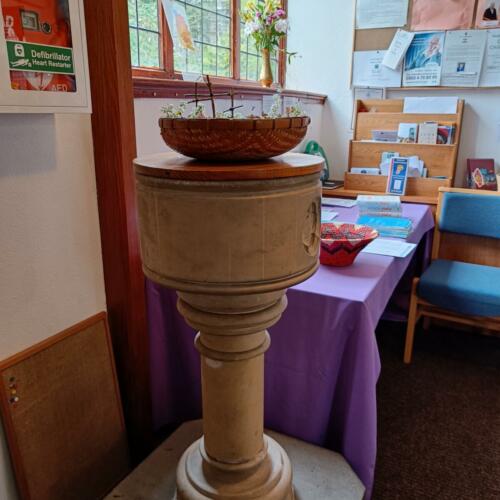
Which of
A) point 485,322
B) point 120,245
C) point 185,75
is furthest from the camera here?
point 485,322

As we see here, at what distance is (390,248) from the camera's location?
180 cm

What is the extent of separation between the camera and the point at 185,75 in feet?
6.91

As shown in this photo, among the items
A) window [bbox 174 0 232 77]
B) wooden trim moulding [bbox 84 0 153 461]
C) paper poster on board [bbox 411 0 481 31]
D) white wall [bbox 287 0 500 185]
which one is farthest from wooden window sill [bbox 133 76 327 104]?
paper poster on board [bbox 411 0 481 31]

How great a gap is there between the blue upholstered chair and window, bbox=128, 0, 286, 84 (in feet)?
4.46

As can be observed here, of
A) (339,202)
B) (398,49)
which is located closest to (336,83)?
(398,49)

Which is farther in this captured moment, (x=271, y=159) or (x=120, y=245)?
(x=120, y=245)

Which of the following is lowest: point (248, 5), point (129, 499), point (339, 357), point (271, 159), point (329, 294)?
point (129, 499)

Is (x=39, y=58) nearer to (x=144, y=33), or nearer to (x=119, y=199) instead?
(x=119, y=199)

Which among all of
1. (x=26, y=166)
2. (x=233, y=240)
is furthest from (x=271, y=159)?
(x=26, y=166)

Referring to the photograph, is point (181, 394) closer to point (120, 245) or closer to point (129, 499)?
point (129, 499)

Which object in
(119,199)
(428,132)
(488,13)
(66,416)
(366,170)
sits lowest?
(66,416)

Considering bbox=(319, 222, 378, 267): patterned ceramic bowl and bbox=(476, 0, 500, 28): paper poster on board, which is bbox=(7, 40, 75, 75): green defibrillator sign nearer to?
bbox=(319, 222, 378, 267): patterned ceramic bowl

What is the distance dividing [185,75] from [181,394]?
1.35m

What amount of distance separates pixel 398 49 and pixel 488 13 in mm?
516
